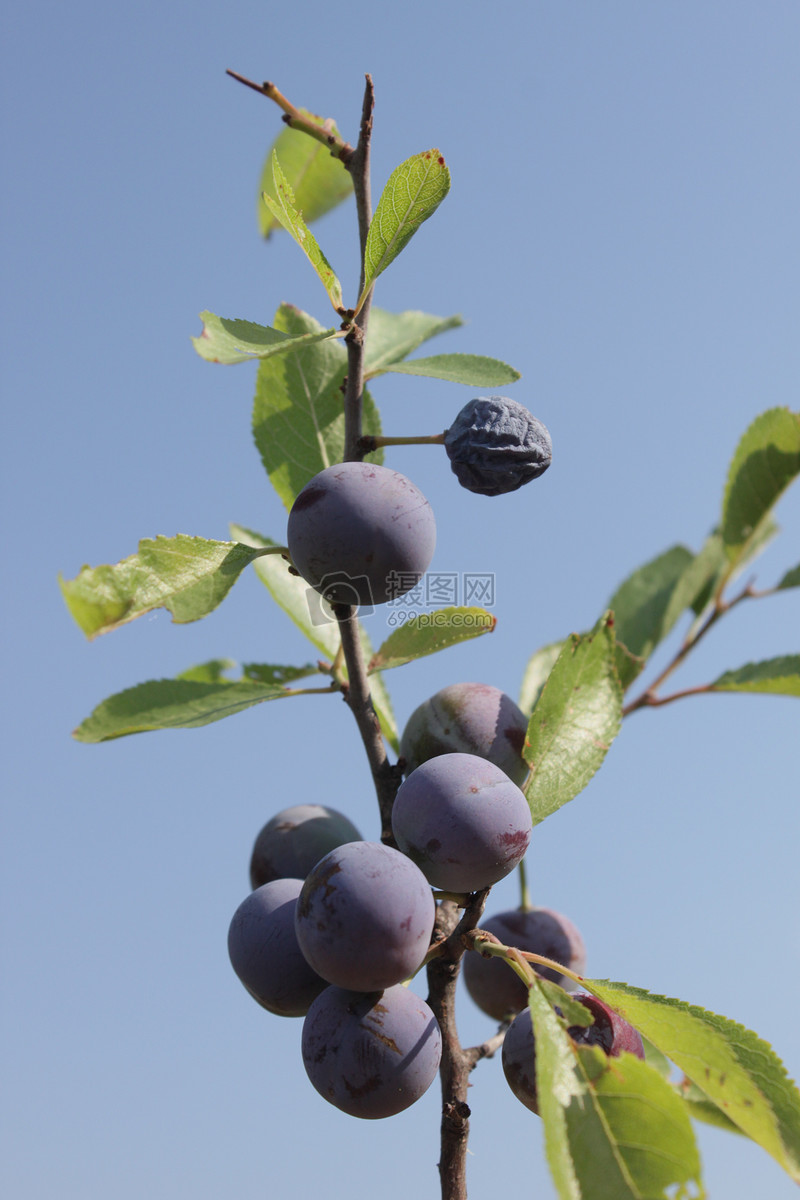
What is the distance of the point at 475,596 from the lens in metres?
1.78

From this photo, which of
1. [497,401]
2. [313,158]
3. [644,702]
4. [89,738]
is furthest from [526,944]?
[313,158]

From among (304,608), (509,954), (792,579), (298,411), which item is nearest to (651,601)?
(792,579)

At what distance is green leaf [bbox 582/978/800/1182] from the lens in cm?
119

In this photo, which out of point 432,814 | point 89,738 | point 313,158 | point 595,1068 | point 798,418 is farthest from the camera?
point 313,158

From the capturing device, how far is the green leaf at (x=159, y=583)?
4.70 ft

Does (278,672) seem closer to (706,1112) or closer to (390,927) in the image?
(390,927)

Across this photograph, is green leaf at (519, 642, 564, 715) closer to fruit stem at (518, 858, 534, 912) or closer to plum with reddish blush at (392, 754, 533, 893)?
fruit stem at (518, 858, 534, 912)

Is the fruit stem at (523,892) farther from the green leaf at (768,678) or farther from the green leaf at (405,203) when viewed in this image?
the green leaf at (405,203)

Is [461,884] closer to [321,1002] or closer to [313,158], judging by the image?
[321,1002]

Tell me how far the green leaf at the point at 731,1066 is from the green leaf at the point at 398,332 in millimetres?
1262

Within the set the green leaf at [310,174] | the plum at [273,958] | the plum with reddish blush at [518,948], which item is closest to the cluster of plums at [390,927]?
the plum at [273,958]

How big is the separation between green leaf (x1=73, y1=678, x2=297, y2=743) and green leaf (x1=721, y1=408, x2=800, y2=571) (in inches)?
38.4

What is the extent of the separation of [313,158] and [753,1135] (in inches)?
76.6

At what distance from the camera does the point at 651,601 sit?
2168mm
